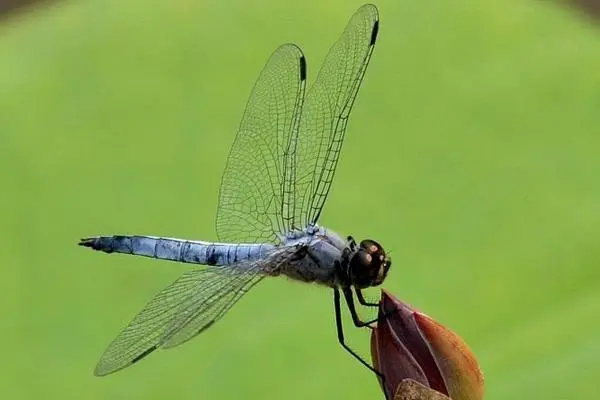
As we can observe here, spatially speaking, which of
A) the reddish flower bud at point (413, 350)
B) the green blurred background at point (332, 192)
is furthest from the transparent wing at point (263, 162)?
the reddish flower bud at point (413, 350)

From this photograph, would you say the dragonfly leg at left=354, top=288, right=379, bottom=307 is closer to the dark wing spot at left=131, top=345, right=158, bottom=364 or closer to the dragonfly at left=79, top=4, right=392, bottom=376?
the dragonfly at left=79, top=4, right=392, bottom=376

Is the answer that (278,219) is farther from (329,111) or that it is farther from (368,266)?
(368,266)

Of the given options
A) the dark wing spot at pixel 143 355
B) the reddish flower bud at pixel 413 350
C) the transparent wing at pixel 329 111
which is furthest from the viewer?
the transparent wing at pixel 329 111

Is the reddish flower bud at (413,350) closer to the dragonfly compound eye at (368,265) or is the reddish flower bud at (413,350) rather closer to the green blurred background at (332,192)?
the dragonfly compound eye at (368,265)

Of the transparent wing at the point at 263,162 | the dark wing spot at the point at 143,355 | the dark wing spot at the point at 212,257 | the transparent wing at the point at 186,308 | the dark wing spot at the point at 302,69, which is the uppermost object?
the dark wing spot at the point at 302,69

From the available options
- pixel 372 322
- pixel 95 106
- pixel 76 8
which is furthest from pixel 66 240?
pixel 372 322

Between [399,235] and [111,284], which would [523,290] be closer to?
[399,235]
